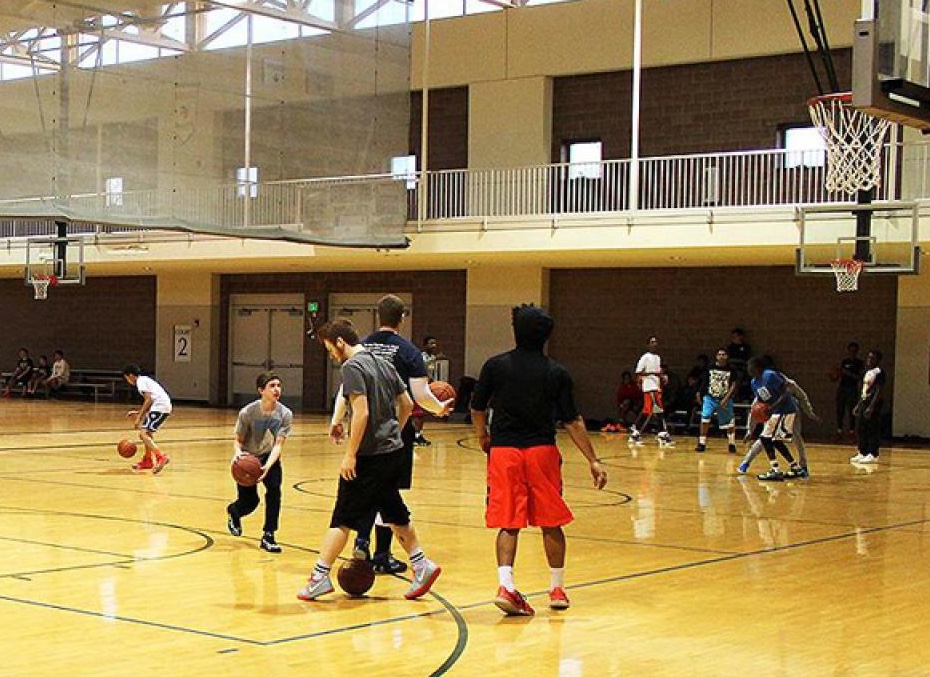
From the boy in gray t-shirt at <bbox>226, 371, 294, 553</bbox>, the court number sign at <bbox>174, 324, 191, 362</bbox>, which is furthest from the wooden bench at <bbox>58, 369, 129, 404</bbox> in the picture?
the boy in gray t-shirt at <bbox>226, 371, 294, 553</bbox>

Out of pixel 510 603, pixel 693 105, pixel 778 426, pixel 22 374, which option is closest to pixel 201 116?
pixel 778 426

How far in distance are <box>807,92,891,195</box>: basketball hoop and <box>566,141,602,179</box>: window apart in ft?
39.6

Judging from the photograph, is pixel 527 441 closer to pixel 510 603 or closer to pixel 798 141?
pixel 510 603

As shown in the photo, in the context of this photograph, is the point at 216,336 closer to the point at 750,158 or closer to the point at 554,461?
the point at 750,158

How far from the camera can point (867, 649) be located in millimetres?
7719

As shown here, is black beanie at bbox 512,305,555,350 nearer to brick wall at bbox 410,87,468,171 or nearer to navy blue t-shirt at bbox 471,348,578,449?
navy blue t-shirt at bbox 471,348,578,449

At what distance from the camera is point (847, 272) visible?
2111cm

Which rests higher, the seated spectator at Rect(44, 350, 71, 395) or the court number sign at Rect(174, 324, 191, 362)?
the court number sign at Rect(174, 324, 191, 362)

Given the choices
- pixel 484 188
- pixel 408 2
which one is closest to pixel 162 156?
pixel 408 2

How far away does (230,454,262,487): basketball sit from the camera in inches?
432

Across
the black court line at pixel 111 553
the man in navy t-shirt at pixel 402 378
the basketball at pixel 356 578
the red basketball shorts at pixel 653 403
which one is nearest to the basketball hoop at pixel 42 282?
→ the red basketball shorts at pixel 653 403

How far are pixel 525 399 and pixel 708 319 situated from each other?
21.3 m

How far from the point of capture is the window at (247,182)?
2269 cm

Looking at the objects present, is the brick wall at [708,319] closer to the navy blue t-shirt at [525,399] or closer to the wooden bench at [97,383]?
the wooden bench at [97,383]
